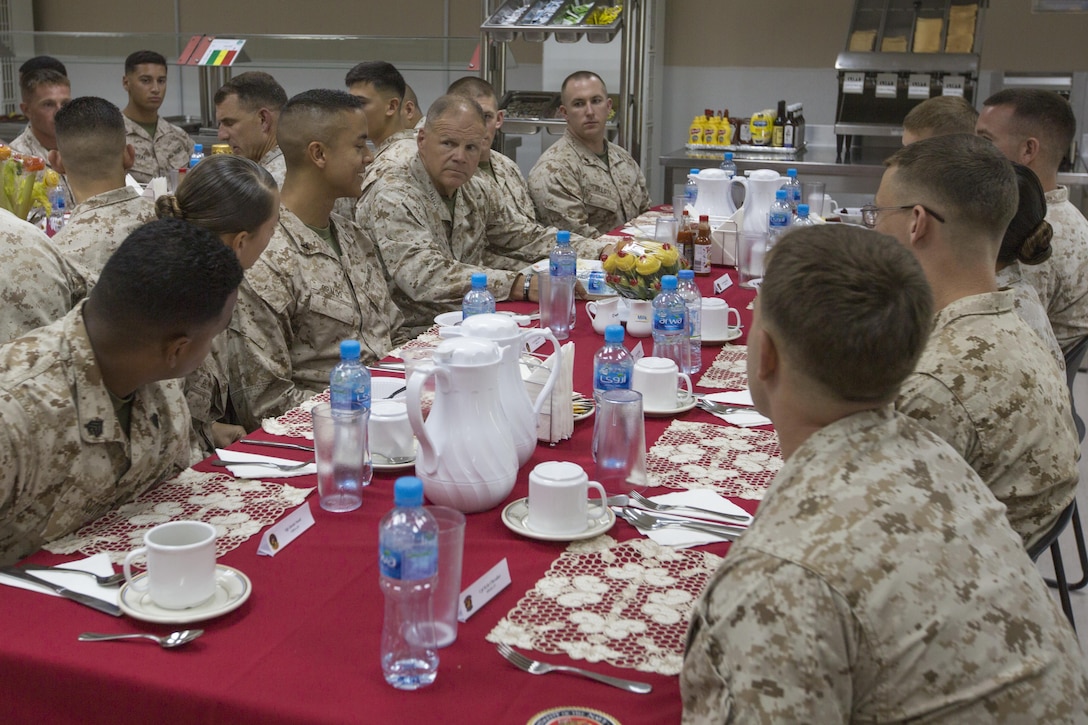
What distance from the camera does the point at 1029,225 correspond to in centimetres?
254

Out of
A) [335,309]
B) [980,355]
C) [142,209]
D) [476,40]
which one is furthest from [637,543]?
[476,40]

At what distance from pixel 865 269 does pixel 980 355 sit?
687 millimetres

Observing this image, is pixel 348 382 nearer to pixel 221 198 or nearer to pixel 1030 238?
pixel 221 198

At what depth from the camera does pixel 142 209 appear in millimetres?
3395

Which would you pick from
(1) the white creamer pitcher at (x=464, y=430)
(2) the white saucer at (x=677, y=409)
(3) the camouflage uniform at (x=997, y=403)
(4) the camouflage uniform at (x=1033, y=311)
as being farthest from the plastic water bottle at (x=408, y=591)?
(4) the camouflage uniform at (x=1033, y=311)

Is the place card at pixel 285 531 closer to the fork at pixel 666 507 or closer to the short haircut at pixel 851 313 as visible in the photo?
the fork at pixel 666 507

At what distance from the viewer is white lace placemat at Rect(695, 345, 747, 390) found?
2.66m

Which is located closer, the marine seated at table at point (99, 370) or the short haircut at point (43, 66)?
the marine seated at table at point (99, 370)

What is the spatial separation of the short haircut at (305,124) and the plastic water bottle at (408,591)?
207 cm

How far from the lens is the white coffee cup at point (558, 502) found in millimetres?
1730

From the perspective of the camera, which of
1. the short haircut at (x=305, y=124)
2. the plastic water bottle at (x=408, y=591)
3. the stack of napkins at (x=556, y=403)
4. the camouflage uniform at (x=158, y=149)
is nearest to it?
the plastic water bottle at (x=408, y=591)

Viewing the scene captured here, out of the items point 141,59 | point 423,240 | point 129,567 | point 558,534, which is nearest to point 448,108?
point 423,240

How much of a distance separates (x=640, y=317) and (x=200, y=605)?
5.70 feet

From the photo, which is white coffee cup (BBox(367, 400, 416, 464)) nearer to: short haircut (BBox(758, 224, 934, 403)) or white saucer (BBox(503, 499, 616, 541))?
white saucer (BBox(503, 499, 616, 541))
